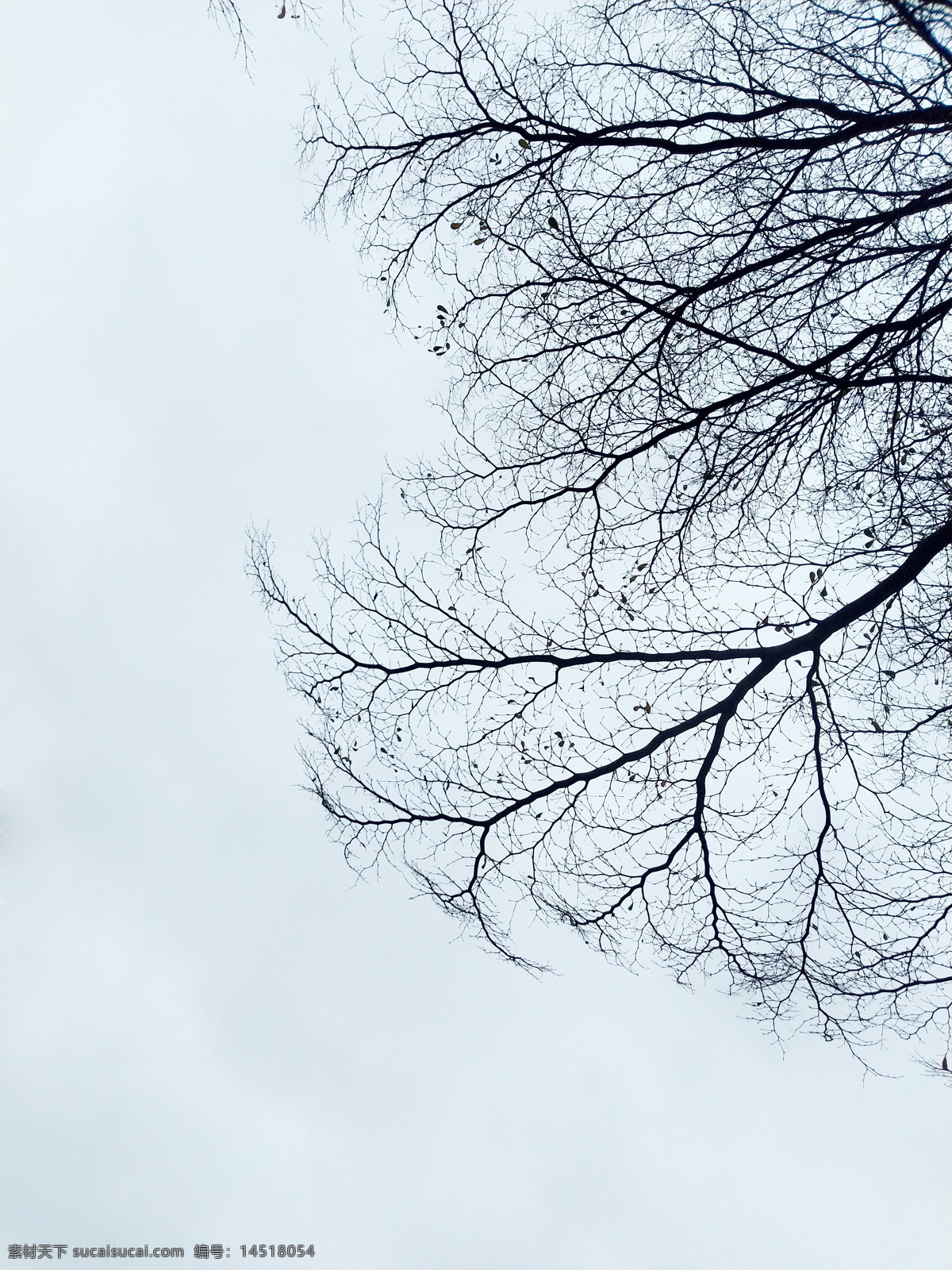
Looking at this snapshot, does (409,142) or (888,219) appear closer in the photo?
(888,219)

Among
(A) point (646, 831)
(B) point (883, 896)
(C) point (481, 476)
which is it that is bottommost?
(B) point (883, 896)

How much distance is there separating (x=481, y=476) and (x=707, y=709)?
2296 mm

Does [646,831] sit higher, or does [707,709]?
[707,709]

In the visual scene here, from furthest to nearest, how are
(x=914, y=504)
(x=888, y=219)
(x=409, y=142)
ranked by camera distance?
(x=409, y=142) < (x=914, y=504) < (x=888, y=219)

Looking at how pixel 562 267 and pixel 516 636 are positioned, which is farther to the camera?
pixel 516 636

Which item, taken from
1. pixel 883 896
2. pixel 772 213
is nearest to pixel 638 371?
pixel 772 213

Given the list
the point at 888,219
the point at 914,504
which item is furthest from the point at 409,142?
the point at 914,504

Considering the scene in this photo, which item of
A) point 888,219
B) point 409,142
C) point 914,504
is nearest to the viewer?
point 888,219

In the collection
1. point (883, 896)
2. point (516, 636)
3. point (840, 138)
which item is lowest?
point (883, 896)

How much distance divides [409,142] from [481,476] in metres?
2.32

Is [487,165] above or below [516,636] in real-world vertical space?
above

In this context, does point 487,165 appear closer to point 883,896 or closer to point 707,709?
point 707,709

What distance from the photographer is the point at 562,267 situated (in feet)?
18.0

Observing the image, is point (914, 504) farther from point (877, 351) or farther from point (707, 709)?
point (707, 709)
